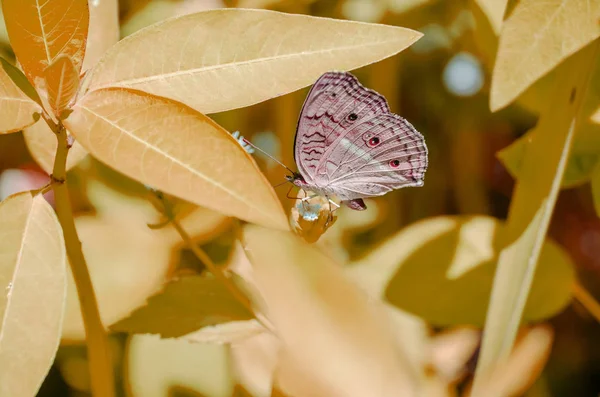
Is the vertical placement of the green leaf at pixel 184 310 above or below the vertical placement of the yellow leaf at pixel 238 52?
below

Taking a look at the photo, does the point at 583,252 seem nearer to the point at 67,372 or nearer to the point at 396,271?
the point at 396,271

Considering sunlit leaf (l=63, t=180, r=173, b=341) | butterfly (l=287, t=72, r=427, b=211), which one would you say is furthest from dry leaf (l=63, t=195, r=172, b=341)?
butterfly (l=287, t=72, r=427, b=211)

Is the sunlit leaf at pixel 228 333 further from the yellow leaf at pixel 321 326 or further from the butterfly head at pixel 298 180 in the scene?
the yellow leaf at pixel 321 326

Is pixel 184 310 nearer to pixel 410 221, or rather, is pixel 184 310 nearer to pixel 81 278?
pixel 81 278

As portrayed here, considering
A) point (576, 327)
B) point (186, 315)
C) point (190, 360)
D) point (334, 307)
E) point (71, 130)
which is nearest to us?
point (334, 307)

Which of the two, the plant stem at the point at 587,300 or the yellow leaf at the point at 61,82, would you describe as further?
the plant stem at the point at 587,300

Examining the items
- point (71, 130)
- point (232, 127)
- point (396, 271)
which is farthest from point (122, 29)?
point (71, 130)

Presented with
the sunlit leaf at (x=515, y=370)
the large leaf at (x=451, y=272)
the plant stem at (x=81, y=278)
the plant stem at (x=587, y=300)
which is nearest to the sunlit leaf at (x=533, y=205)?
the sunlit leaf at (x=515, y=370)
